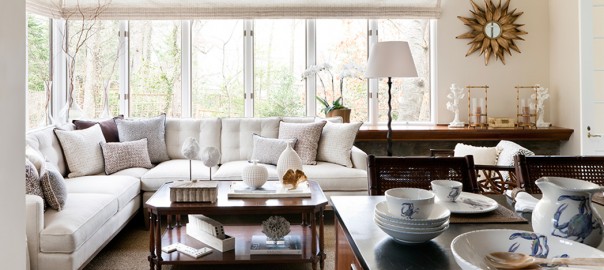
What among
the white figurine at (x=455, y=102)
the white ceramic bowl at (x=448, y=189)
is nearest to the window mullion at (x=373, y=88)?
the white figurine at (x=455, y=102)

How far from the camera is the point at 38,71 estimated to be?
15.7 feet

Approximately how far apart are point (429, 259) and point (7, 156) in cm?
101

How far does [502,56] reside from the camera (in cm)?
518

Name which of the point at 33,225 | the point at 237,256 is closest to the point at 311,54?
the point at 237,256

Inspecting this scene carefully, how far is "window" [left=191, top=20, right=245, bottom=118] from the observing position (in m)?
5.30

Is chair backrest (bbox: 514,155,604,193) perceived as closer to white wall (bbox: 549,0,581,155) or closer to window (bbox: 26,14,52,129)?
white wall (bbox: 549,0,581,155)

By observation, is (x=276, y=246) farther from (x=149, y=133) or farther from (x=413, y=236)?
(x=149, y=133)

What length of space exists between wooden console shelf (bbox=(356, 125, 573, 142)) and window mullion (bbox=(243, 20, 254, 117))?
1228 mm

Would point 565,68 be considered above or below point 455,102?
above

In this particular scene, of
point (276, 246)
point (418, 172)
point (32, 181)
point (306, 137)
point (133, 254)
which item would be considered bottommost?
point (133, 254)

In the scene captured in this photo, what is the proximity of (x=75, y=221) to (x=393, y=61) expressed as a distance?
2630 mm

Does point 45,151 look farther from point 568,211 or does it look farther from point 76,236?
point 568,211

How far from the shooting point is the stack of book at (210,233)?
2.98 metres

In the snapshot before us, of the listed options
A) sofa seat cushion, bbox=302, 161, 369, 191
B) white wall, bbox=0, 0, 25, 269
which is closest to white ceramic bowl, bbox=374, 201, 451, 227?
white wall, bbox=0, 0, 25, 269
